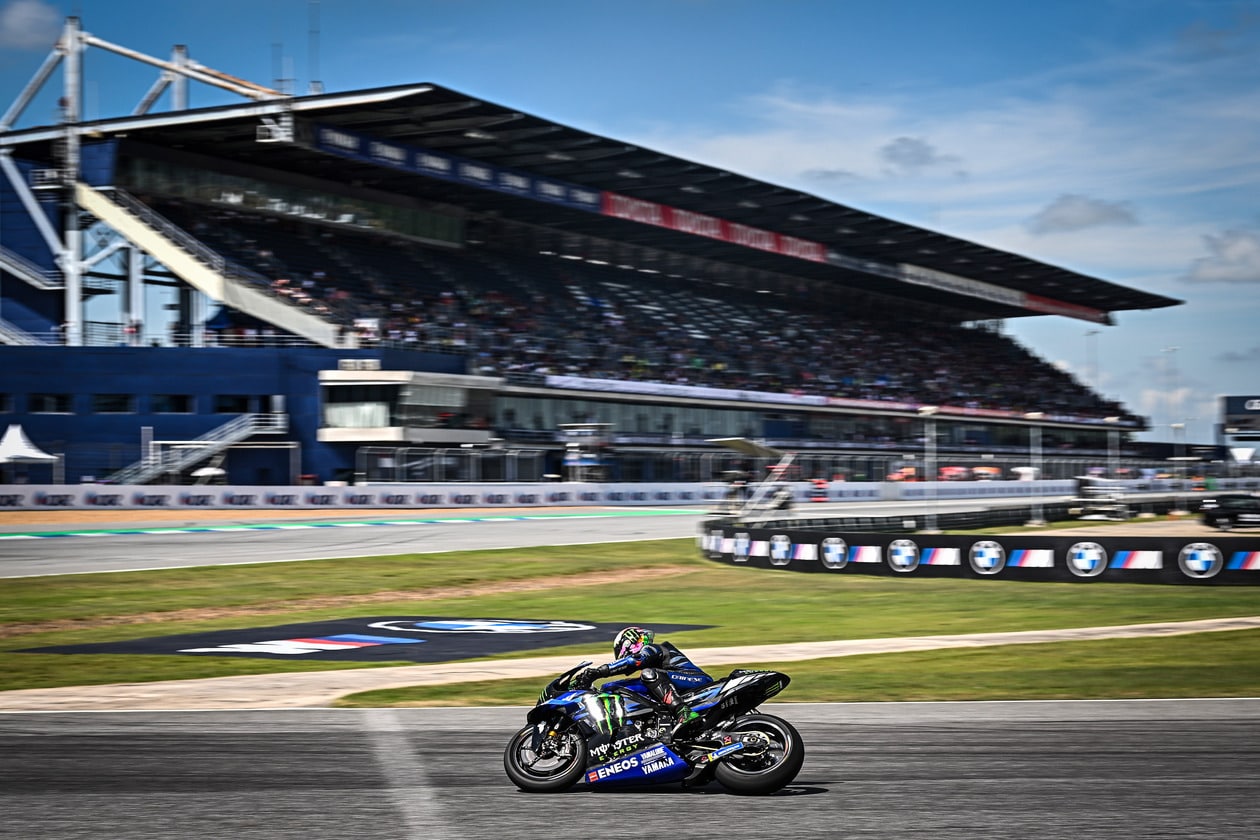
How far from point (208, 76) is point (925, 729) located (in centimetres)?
5272

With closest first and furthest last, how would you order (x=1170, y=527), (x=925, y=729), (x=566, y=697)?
(x=566, y=697) → (x=925, y=729) → (x=1170, y=527)

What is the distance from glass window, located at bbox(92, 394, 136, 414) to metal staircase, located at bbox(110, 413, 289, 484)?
7.78ft

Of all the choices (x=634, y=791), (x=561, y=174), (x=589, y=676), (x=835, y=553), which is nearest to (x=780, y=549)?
(x=835, y=553)

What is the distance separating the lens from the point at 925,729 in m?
10.8

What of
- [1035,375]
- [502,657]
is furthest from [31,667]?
[1035,375]

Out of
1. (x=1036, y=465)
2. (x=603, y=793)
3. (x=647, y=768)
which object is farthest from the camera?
(x=1036, y=465)

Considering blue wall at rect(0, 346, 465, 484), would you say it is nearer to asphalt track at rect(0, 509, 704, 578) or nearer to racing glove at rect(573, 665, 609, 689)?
asphalt track at rect(0, 509, 704, 578)

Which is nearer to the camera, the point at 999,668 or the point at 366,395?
the point at 999,668

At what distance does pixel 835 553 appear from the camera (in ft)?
84.7

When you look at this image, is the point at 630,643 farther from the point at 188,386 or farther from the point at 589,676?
the point at 188,386

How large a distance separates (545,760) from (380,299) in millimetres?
49001

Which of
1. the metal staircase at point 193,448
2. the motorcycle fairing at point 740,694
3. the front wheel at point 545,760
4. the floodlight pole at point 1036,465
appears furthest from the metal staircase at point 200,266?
the motorcycle fairing at point 740,694

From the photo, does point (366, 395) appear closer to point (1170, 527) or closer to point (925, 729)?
point (1170, 527)

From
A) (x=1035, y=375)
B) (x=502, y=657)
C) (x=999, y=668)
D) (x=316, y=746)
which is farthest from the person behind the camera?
(x=1035, y=375)
